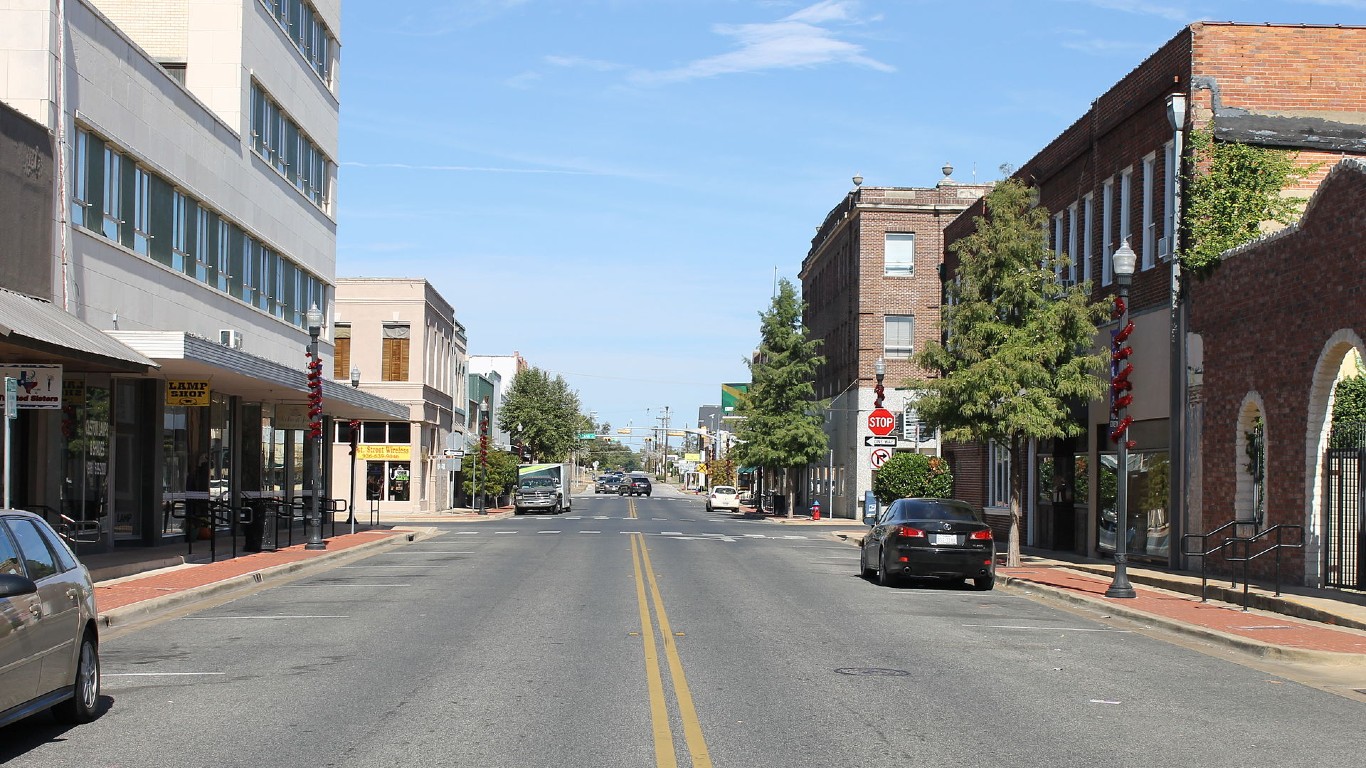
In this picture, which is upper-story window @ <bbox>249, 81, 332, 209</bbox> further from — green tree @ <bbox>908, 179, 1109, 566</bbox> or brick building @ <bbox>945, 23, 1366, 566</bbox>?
brick building @ <bbox>945, 23, 1366, 566</bbox>

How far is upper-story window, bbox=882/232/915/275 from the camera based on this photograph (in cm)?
6556

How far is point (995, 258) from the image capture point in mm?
28625

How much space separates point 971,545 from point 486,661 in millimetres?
12030

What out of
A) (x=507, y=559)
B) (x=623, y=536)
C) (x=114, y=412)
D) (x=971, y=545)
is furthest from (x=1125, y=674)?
(x=623, y=536)

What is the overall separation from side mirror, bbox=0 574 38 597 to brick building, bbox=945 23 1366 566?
2120 centimetres

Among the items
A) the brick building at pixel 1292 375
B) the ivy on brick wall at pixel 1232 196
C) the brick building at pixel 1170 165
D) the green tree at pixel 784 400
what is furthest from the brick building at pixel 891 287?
the brick building at pixel 1292 375

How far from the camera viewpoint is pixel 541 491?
71.2 meters

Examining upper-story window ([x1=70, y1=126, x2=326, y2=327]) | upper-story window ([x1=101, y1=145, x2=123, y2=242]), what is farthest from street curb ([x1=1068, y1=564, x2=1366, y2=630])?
upper-story window ([x1=101, y1=145, x2=123, y2=242])

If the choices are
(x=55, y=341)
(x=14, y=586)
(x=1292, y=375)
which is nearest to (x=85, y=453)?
(x=55, y=341)

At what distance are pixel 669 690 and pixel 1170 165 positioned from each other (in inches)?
759

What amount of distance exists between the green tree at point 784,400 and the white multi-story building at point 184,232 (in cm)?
3194

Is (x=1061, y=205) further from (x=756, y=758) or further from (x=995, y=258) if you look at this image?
(x=756, y=758)

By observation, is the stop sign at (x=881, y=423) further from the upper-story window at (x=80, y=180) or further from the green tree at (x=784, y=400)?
the green tree at (x=784, y=400)

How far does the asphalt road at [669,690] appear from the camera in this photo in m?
9.12
